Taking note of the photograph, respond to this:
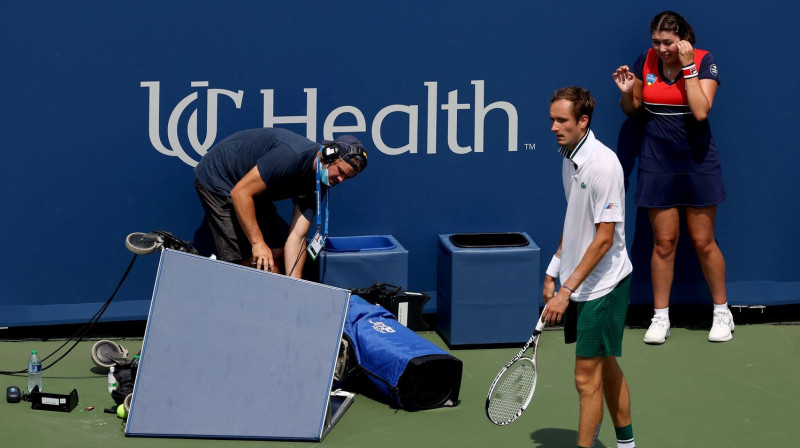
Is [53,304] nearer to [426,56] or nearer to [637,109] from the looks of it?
[426,56]

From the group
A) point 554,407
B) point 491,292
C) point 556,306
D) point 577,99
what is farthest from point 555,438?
point 577,99

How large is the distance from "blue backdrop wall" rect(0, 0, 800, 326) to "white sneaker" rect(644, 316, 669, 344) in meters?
0.38

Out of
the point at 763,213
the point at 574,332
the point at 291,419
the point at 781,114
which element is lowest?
the point at 291,419

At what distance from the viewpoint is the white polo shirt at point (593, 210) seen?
6.16 m

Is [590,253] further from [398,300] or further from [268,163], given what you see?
[398,300]

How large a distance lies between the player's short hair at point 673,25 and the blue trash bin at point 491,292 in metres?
1.65

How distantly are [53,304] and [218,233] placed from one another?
4.18 ft

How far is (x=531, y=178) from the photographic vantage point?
896 cm

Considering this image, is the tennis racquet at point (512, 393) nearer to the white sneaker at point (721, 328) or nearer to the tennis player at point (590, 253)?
the tennis player at point (590, 253)

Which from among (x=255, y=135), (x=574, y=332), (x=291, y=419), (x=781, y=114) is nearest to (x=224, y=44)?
(x=255, y=135)

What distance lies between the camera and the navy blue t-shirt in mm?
7734

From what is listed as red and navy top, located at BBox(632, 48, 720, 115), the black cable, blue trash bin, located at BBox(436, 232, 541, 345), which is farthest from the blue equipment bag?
red and navy top, located at BBox(632, 48, 720, 115)

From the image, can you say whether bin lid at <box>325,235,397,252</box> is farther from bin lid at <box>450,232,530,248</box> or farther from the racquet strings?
the racquet strings

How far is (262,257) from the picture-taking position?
302 inches
